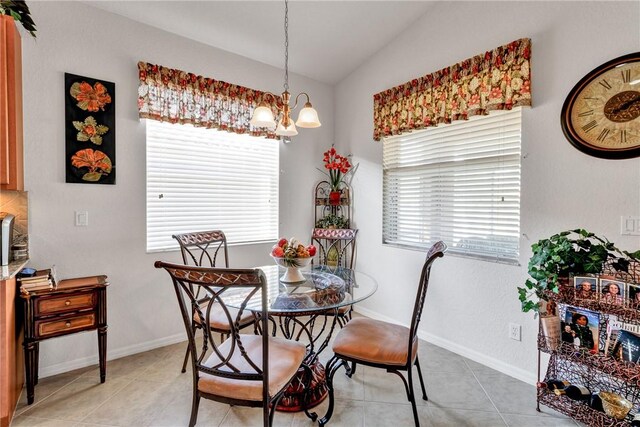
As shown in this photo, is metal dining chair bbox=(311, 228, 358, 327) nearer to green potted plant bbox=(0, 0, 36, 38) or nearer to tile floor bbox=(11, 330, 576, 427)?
tile floor bbox=(11, 330, 576, 427)

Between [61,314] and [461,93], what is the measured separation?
3418 mm

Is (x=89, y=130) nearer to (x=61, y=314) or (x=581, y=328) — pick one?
(x=61, y=314)

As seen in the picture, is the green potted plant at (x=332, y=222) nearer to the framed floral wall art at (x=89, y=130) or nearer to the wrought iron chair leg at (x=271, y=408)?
the framed floral wall art at (x=89, y=130)

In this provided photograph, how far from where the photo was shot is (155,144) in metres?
2.78

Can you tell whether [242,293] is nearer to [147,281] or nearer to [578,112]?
[147,281]

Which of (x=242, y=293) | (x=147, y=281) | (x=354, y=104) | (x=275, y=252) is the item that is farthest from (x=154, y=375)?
(x=354, y=104)

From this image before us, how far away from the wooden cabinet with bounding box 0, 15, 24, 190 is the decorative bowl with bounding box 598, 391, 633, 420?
3646 mm

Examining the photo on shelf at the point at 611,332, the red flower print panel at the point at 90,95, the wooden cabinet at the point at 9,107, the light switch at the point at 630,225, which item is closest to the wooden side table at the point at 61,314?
the wooden cabinet at the point at 9,107

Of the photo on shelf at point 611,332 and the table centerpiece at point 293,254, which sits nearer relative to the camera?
the photo on shelf at point 611,332

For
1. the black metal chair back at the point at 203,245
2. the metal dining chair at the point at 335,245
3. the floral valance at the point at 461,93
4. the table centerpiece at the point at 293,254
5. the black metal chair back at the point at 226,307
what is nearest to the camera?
the black metal chair back at the point at 226,307

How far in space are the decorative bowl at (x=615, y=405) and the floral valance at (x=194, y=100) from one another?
3344mm

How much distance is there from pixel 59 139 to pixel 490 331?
3.72 meters

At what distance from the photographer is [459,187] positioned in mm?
2766

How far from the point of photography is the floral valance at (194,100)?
105 inches
